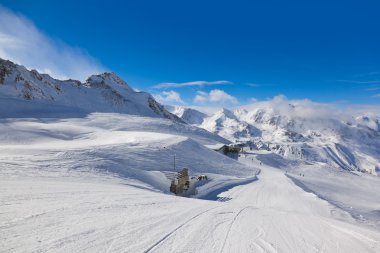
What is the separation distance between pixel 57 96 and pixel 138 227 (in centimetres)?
10238

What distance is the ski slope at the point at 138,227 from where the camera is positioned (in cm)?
595

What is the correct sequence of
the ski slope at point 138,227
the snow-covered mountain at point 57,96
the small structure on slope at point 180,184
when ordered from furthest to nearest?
the snow-covered mountain at point 57,96
the small structure on slope at point 180,184
the ski slope at point 138,227

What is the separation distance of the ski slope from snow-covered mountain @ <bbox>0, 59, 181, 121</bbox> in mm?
56165

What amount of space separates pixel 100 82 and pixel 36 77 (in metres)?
39.2

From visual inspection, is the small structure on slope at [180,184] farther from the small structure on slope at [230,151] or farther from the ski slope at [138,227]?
the small structure on slope at [230,151]

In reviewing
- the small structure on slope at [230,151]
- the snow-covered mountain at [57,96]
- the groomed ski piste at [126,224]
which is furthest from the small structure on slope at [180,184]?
the snow-covered mountain at [57,96]

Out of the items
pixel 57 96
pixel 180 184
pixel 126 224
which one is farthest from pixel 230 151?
pixel 57 96

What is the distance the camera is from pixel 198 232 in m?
7.45

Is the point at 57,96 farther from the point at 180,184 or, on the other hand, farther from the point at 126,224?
the point at 126,224

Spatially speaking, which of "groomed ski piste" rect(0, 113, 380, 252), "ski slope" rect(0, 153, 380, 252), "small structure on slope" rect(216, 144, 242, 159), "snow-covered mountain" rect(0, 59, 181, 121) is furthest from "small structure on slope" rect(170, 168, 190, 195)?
"snow-covered mountain" rect(0, 59, 181, 121)

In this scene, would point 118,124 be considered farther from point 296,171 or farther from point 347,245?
point 347,245

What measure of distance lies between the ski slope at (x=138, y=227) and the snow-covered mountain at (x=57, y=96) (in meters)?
56.2

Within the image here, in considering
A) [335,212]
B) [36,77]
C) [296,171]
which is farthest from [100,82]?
[335,212]

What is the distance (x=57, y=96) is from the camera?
9806 cm
